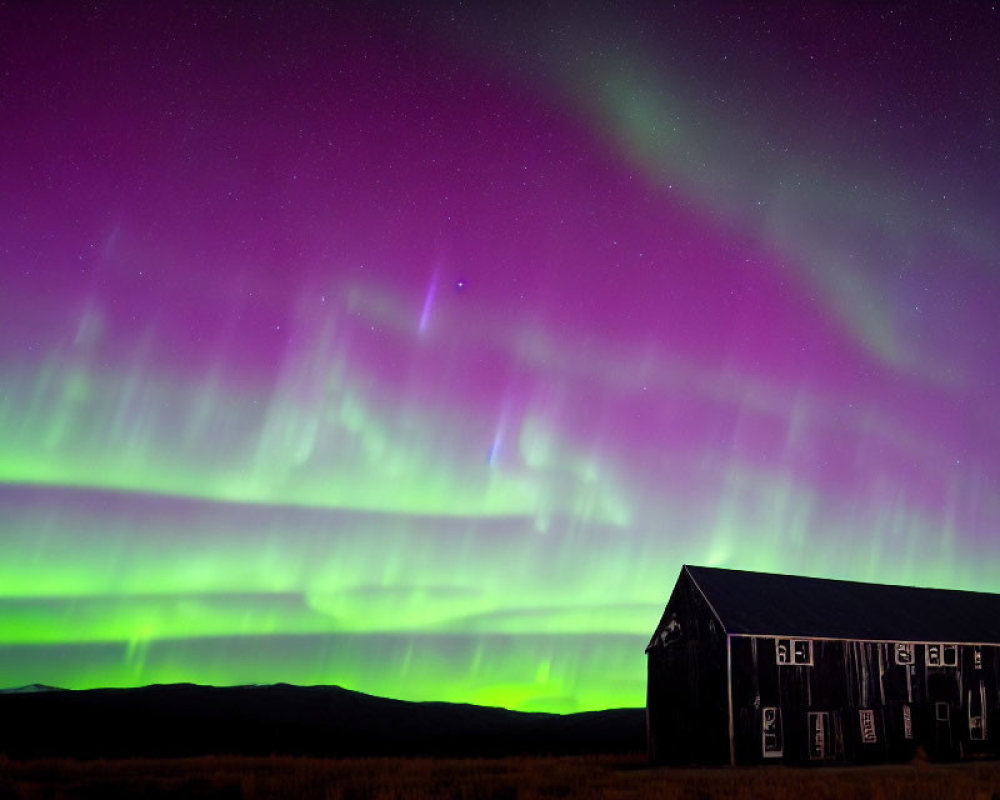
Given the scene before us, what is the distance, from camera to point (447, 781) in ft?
81.9

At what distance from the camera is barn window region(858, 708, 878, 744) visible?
36.9 meters

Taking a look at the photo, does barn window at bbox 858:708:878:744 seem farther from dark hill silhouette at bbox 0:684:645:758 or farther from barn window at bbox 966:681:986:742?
dark hill silhouette at bbox 0:684:645:758

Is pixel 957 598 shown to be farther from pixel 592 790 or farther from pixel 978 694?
pixel 592 790

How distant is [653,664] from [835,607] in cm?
877

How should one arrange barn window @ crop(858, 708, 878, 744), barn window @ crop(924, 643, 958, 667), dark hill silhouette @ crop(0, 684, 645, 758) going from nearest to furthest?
barn window @ crop(858, 708, 878, 744) → barn window @ crop(924, 643, 958, 667) → dark hill silhouette @ crop(0, 684, 645, 758)

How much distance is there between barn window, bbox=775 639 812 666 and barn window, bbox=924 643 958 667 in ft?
22.5

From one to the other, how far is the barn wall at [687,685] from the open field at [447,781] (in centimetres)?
306

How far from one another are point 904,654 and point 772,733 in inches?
325

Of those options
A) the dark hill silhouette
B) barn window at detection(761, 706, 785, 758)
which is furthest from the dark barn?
the dark hill silhouette

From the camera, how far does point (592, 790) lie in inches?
880

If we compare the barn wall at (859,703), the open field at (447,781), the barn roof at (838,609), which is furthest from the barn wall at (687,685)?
the open field at (447,781)

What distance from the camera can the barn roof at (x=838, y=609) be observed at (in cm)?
3750

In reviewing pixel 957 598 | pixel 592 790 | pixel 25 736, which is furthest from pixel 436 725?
pixel 592 790

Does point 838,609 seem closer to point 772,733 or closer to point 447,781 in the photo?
point 772,733
